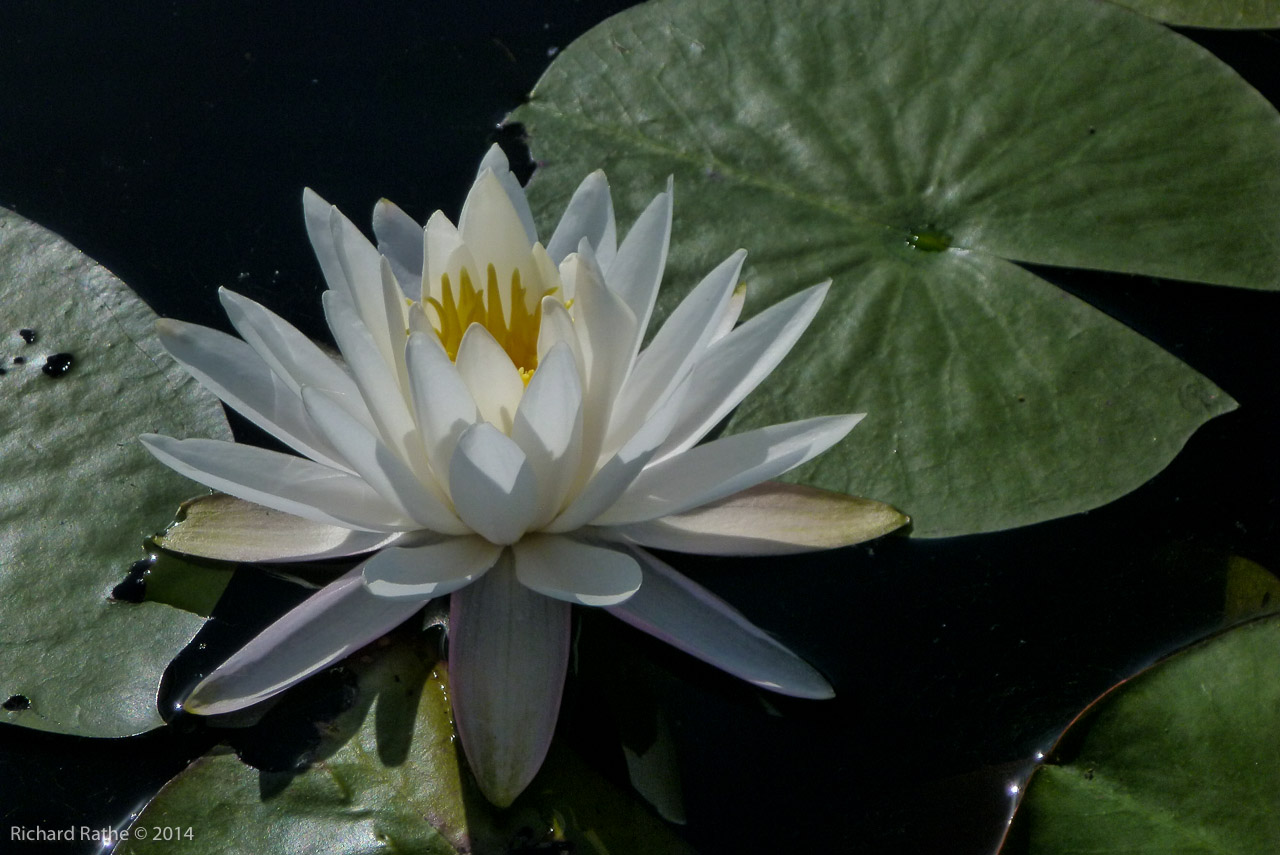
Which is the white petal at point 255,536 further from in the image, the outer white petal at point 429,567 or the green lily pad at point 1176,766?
the green lily pad at point 1176,766

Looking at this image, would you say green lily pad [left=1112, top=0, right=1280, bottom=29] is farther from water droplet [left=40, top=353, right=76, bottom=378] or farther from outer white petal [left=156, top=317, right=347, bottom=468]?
water droplet [left=40, top=353, right=76, bottom=378]

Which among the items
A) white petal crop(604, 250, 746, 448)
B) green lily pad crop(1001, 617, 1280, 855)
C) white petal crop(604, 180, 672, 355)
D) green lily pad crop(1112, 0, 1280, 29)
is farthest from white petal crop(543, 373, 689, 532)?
green lily pad crop(1112, 0, 1280, 29)

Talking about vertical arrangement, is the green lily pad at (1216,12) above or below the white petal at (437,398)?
below

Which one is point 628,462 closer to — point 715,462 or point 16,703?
point 715,462

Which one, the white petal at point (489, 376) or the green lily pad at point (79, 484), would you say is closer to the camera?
the white petal at point (489, 376)

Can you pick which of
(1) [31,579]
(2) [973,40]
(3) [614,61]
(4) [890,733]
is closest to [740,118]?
(3) [614,61]

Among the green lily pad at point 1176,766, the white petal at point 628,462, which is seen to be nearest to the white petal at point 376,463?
the white petal at point 628,462

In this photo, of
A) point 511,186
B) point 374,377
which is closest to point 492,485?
point 374,377
